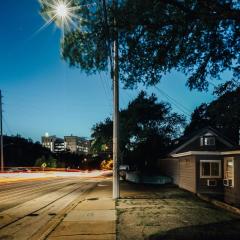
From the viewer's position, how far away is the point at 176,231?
42.0 feet

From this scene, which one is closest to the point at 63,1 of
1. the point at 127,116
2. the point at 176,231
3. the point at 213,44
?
the point at 213,44

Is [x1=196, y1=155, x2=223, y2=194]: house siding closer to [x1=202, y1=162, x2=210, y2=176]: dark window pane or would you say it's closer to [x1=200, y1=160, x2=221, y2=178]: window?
[x1=200, y1=160, x2=221, y2=178]: window

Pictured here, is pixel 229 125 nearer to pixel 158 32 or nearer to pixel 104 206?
pixel 158 32

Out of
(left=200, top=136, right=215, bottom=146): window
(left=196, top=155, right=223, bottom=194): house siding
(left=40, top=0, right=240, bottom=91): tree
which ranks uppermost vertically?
(left=40, top=0, right=240, bottom=91): tree

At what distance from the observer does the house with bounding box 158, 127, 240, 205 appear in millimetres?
24781

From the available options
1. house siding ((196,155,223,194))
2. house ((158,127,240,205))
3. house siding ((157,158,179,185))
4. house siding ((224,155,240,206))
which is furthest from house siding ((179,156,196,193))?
house siding ((224,155,240,206))

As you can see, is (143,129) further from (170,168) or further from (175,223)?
(175,223)

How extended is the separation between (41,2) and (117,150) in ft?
32.8

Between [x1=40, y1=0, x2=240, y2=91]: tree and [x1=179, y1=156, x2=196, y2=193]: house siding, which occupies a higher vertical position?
[x1=40, y1=0, x2=240, y2=91]: tree

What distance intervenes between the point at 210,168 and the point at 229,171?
128 inches

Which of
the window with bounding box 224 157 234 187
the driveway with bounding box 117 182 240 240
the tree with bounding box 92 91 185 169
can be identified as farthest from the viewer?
the tree with bounding box 92 91 185 169

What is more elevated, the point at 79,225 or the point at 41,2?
the point at 41,2

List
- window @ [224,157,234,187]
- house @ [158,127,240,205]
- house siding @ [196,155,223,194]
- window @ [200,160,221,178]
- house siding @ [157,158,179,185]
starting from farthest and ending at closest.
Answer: house siding @ [157,158,179,185], window @ [200,160,221,178], house siding @ [196,155,223,194], window @ [224,157,234,187], house @ [158,127,240,205]

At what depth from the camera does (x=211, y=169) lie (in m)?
29.7
